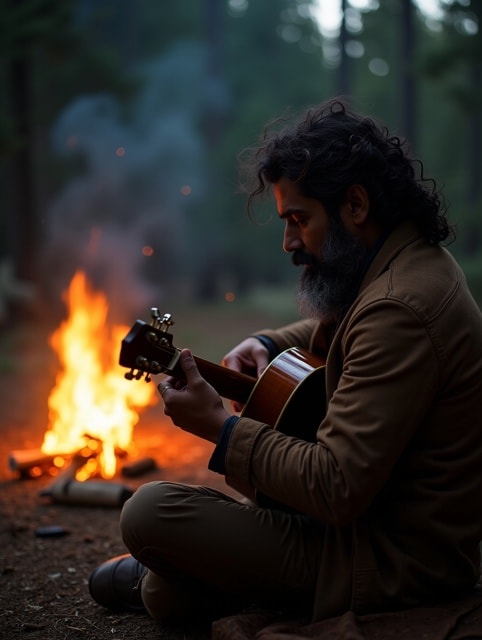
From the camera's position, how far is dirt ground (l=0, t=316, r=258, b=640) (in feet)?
10.4

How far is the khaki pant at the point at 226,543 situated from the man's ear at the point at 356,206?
116 centimetres

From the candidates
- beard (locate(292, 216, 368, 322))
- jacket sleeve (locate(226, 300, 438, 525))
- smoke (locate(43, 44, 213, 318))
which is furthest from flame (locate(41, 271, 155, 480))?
smoke (locate(43, 44, 213, 318))

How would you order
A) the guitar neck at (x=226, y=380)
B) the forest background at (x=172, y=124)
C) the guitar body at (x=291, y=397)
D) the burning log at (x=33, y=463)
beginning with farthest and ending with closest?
the forest background at (x=172, y=124), the burning log at (x=33, y=463), the guitar neck at (x=226, y=380), the guitar body at (x=291, y=397)

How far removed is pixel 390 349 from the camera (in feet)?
7.77

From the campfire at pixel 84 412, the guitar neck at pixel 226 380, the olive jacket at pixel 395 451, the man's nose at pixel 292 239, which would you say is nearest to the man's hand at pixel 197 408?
the olive jacket at pixel 395 451

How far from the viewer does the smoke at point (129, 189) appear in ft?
55.5

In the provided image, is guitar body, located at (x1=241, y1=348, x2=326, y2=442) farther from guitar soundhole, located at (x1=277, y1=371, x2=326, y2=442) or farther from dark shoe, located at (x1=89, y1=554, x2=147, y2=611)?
dark shoe, located at (x1=89, y1=554, x2=147, y2=611)

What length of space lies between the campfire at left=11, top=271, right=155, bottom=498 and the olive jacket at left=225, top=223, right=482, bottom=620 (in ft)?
9.49

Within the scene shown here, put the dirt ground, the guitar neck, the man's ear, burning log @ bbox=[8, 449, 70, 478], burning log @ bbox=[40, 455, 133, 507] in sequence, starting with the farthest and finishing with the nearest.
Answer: burning log @ bbox=[8, 449, 70, 478] < burning log @ bbox=[40, 455, 133, 507] < the guitar neck < the dirt ground < the man's ear

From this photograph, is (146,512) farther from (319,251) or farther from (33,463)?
(33,463)

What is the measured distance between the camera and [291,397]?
301 cm

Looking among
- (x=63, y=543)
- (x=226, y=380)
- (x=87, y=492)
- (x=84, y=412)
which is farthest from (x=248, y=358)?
(x=84, y=412)

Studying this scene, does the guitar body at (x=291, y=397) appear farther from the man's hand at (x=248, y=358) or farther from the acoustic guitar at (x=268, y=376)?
the man's hand at (x=248, y=358)

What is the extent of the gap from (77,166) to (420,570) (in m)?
18.1
